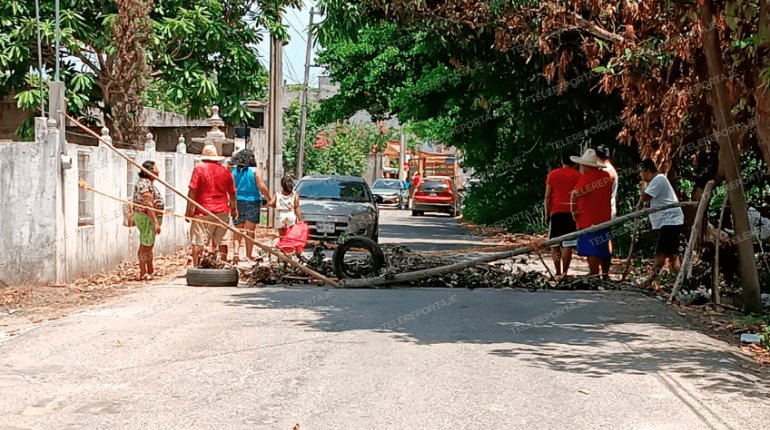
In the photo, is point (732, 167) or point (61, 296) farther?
point (61, 296)

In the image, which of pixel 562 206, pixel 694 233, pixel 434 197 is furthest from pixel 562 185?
pixel 434 197

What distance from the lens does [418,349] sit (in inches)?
360

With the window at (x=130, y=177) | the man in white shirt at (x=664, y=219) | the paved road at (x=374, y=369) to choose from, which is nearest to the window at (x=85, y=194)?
the window at (x=130, y=177)

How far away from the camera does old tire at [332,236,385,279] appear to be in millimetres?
13727

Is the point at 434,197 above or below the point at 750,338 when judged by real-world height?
above

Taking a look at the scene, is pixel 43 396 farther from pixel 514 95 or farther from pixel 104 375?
pixel 514 95

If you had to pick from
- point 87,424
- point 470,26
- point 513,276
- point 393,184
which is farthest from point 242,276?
point 393,184

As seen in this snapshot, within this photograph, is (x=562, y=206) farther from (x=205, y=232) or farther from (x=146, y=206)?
(x=146, y=206)

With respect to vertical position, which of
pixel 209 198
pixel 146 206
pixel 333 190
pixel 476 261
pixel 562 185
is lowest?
pixel 476 261

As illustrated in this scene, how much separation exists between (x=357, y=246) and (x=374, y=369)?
5578mm

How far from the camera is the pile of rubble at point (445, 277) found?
45.4 feet

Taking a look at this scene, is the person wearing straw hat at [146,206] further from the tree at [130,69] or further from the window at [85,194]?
the tree at [130,69]

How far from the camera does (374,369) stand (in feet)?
27.2

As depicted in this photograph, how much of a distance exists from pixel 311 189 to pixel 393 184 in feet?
115
